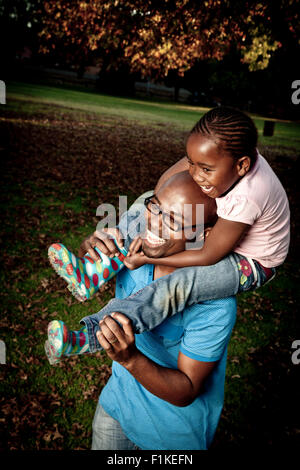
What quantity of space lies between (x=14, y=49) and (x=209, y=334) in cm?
5797

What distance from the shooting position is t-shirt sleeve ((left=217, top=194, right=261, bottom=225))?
2.32 metres

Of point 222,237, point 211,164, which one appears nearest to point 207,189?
point 211,164

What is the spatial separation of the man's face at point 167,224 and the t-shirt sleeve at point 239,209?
36 cm

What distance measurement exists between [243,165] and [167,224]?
835mm

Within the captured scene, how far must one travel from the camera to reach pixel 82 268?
8.66 feet

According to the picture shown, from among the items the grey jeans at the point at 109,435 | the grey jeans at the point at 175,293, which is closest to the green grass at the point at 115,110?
the grey jeans at the point at 175,293

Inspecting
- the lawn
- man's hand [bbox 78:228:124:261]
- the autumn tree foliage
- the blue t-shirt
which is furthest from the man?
the autumn tree foliage

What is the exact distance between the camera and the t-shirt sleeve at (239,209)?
2318 mm

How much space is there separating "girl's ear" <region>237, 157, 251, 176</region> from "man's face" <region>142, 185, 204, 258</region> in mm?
656

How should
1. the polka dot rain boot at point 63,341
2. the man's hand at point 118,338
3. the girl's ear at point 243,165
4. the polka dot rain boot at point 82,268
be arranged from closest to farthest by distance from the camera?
the man's hand at point 118,338, the polka dot rain boot at point 63,341, the girl's ear at point 243,165, the polka dot rain boot at point 82,268

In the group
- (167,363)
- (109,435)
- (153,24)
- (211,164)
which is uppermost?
(153,24)

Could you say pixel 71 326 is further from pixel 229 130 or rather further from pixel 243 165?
pixel 229 130

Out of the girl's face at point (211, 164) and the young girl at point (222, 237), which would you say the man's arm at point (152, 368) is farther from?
the girl's face at point (211, 164)
